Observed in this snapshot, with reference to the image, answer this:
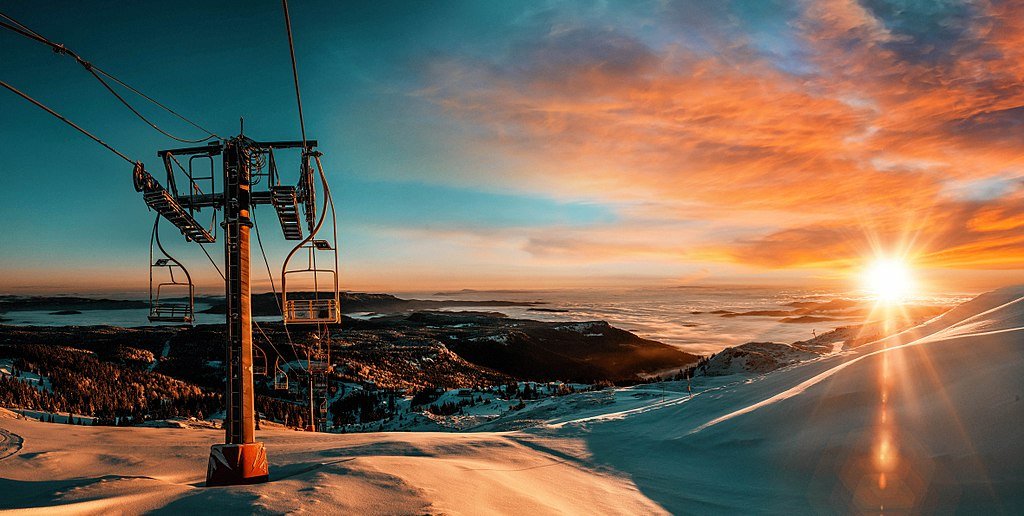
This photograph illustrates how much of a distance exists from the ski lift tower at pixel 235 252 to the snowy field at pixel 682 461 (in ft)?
2.29

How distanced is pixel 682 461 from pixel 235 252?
911 centimetres

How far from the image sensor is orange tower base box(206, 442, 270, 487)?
25.1 feet

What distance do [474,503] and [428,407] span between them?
20.4 meters

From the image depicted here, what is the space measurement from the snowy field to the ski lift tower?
27.5 inches

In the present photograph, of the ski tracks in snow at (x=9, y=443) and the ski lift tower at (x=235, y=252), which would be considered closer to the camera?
the ski lift tower at (x=235, y=252)

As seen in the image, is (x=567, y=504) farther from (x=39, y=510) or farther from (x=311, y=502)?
(x=39, y=510)

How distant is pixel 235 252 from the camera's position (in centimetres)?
809

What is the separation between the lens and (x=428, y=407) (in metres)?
26.3

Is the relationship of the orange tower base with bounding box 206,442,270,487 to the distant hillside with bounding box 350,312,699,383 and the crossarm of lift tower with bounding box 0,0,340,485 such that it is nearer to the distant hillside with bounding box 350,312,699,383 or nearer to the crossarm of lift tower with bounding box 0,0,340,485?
the crossarm of lift tower with bounding box 0,0,340,485

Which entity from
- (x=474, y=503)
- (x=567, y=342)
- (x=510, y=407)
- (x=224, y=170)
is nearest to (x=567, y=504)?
(x=474, y=503)

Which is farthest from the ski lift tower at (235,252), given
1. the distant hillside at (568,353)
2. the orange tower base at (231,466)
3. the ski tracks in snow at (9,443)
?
the distant hillside at (568,353)

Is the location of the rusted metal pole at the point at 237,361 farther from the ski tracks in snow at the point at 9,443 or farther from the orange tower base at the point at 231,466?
the ski tracks in snow at the point at 9,443

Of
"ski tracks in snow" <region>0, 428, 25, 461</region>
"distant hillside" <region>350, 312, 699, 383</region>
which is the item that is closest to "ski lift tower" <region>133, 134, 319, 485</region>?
"ski tracks in snow" <region>0, 428, 25, 461</region>

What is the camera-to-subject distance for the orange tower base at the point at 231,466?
7652 mm
